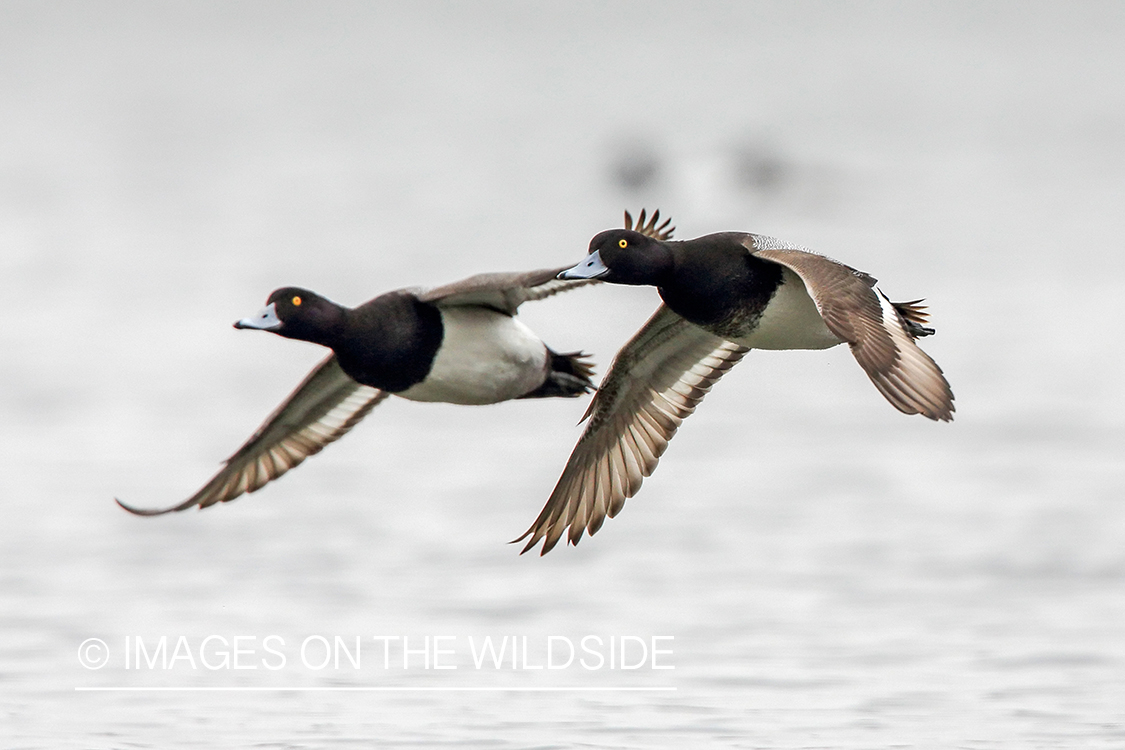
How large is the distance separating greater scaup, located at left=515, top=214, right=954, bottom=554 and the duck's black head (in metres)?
1.15

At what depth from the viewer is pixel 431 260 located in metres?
22.9

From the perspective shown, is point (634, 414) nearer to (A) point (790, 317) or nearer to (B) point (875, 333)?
(A) point (790, 317)

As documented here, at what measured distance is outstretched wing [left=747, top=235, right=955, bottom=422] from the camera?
6.24 m

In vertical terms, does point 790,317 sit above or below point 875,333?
above

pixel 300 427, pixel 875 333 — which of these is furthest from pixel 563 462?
pixel 875 333

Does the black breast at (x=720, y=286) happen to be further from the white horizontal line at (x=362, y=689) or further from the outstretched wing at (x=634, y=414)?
the white horizontal line at (x=362, y=689)

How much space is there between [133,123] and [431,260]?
1910 cm

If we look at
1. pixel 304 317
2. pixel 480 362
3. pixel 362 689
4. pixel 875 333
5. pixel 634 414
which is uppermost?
pixel 304 317

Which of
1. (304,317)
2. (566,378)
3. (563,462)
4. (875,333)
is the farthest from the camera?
(563,462)

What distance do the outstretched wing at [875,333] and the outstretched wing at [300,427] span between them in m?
2.57

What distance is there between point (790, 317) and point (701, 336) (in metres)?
0.88

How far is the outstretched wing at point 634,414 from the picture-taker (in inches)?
322

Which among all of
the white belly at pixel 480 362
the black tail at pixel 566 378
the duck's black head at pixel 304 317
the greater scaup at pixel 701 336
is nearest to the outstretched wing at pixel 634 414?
the greater scaup at pixel 701 336

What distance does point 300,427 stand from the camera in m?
9.17
